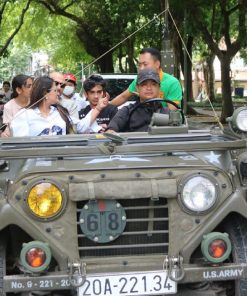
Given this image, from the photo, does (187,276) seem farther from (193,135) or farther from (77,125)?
(77,125)

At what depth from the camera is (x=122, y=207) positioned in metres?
3.88

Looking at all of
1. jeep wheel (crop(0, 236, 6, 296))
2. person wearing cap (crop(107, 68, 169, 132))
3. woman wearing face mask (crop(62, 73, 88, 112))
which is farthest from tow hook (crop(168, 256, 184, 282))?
woman wearing face mask (crop(62, 73, 88, 112))

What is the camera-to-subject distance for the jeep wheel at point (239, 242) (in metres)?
3.97

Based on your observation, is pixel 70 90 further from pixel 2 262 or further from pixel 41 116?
pixel 2 262

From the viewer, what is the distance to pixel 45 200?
3.80 metres

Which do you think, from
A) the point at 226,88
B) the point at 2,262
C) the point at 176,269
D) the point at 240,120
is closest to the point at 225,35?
the point at 226,88

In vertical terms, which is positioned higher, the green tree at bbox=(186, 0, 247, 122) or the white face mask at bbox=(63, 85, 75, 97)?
the green tree at bbox=(186, 0, 247, 122)

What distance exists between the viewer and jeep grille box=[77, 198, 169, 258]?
3906 millimetres

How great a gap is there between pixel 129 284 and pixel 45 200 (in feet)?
2.24

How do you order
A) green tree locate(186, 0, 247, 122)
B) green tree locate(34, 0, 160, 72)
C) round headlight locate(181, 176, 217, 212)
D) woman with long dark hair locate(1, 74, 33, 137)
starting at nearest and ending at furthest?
round headlight locate(181, 176, 217, 212), woman with long dark hair locate(1, 74, 33, 137), green tree locate(186, 0, 247, 122), green tree locate(34, 0, 160, 72)

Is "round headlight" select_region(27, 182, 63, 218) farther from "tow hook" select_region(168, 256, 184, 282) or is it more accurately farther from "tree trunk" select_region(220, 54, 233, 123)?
"tree trunk" select_region(220, 54, 233, 123)

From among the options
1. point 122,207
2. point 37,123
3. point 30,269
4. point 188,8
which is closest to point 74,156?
point 122,207

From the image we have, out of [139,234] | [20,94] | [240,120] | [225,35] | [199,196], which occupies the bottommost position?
[139,234]

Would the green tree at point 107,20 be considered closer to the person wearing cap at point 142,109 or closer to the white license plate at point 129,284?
the person wearing cap at point 142,109
